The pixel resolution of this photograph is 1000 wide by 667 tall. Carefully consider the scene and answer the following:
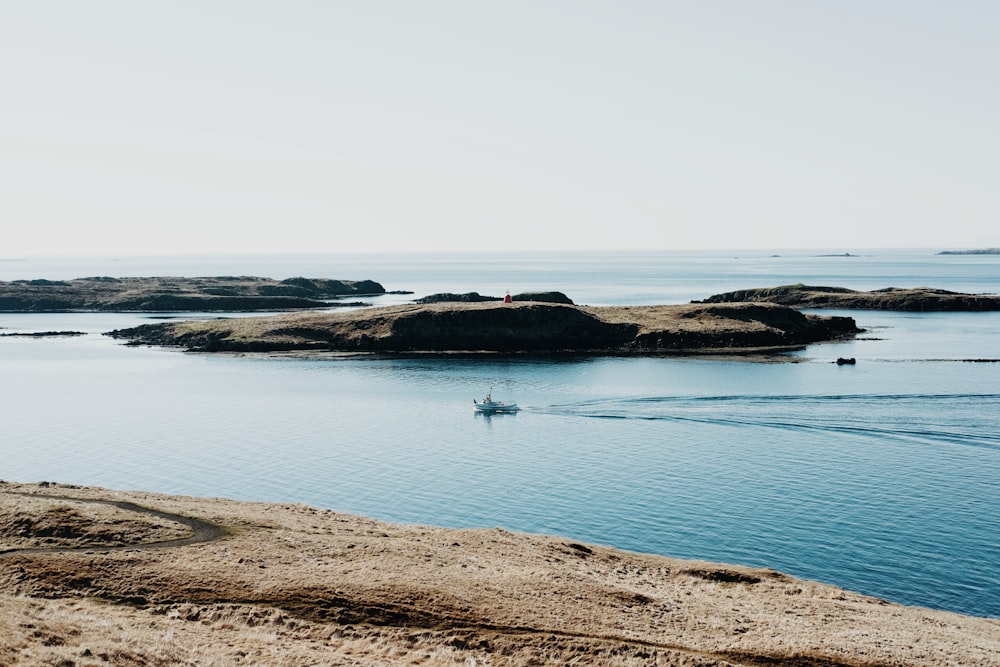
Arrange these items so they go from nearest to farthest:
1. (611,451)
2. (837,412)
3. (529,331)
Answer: (611,451) → (837,412) → (529,331)

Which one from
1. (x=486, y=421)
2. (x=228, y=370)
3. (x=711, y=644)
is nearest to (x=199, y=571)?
(x=711, y=644)

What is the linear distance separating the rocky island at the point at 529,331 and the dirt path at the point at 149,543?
346 feet

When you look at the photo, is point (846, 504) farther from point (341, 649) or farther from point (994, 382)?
point (994, 382)

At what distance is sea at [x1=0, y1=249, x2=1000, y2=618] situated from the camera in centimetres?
5347

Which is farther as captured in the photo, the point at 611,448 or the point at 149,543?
the point at 611,448

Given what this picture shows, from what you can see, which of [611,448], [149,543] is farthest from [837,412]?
[149,543]

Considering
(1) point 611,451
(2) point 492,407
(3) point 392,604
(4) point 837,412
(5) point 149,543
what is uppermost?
(5) point 149,543

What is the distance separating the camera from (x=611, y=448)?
79438mm

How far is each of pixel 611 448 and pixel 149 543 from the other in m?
46.7

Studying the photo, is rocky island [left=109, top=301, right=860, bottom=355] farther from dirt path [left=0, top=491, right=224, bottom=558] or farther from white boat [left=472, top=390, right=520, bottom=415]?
dirt path [left=0, top=491, right=224, bottom=558]

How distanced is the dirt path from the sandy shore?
191 mm

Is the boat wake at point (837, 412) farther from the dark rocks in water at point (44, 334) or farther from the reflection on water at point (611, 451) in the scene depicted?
the dark rocks in water at point (44, 334)

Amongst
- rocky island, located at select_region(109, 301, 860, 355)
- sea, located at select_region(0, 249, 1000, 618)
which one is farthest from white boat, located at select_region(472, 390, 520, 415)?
A: rocky island, located at select_region(109, 301, 860, 355)

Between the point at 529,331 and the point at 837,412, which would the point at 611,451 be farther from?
the point at 529,331
